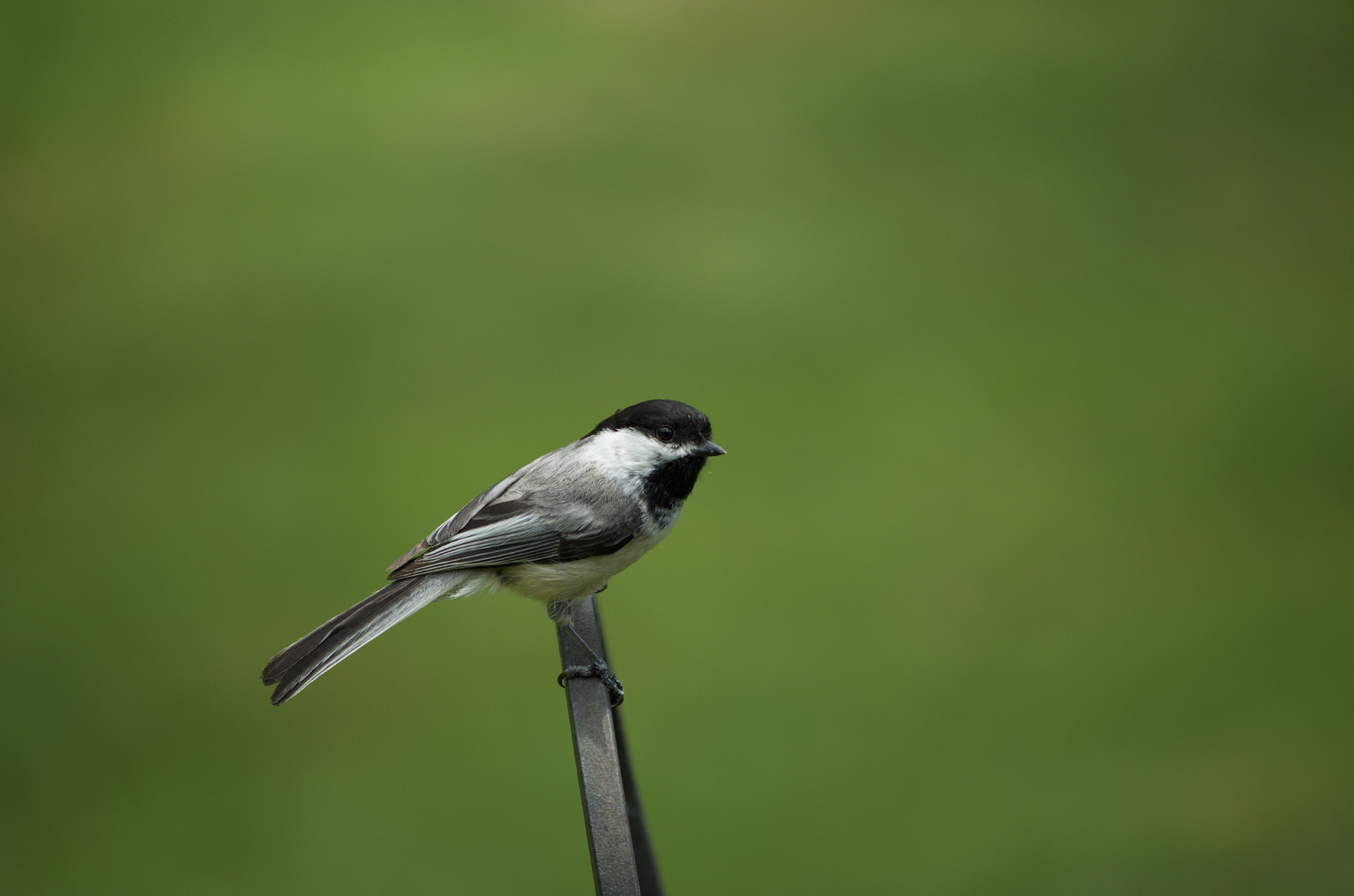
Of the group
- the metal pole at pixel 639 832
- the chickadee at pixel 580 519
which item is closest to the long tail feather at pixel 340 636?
the chickadee at pixel 580 519

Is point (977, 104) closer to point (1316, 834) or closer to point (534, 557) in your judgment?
point (1316, 834)

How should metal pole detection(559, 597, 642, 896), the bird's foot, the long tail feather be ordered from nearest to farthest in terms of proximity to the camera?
1. metal pole detection(559, 597, 642, 896)
2. the long tail feather
3. the bird's foot

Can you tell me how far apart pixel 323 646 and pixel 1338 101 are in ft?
18.7

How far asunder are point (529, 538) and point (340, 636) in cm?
35

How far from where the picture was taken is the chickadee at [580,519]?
173cm

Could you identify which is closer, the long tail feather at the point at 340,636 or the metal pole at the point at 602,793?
the metal pole at the point at 602,793

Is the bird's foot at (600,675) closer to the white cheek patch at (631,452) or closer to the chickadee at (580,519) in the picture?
the chickadee at (580,519)

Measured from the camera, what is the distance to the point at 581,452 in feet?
6.05

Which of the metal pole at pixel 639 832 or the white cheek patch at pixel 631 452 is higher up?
the white cheek patch at pixel 631 452

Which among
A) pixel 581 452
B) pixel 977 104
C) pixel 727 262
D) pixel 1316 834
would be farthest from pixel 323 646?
pixel 977 104

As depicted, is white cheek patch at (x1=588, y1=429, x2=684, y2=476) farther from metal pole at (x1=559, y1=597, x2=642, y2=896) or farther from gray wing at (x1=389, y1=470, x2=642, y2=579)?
metal pole at (x1=559, y1=597, x2=642, y2=896)

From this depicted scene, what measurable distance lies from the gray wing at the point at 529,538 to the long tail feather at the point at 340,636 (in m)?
0.05

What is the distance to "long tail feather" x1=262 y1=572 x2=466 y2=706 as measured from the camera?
1475 mm

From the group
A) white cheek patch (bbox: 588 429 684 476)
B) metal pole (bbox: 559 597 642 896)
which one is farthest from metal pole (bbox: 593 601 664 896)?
white cheek patch (bbox: 588 429 684 476)
